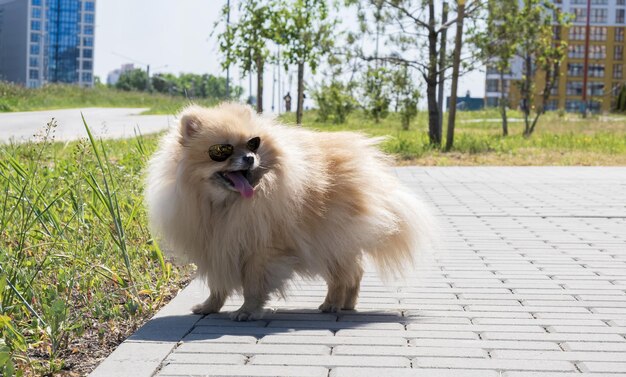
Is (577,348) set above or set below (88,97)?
below

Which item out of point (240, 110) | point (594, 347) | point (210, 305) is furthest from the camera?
point (210, 305)

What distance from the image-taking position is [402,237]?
5215 millimetres

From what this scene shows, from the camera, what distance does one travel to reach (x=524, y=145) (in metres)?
22.8

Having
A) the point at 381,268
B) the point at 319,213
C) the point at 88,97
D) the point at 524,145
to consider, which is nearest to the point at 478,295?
the point at 381,268

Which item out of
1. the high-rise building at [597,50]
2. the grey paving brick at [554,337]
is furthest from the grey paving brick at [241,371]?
the high-rise building at [597,50]

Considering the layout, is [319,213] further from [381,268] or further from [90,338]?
[90,338]

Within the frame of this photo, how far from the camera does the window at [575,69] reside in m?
105

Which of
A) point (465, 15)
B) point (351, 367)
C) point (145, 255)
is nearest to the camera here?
point (351, 367)

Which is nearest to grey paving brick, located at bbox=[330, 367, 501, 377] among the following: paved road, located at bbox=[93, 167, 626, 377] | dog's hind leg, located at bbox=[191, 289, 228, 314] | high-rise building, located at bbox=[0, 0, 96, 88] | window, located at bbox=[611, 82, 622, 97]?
paved road, located at bbox=[93, 167, 626, 377]

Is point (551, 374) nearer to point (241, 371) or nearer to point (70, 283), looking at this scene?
point (241, 371)

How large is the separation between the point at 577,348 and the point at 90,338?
7.86 ft

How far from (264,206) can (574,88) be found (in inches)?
4165

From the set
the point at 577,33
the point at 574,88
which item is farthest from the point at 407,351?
the point at 577,33

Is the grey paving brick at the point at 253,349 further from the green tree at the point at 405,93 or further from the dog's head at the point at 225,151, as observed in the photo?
the green tree at the point at 405,93
